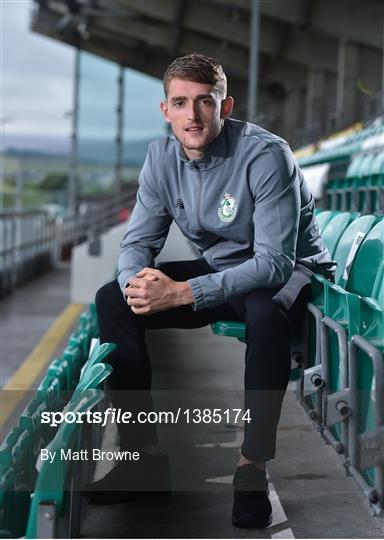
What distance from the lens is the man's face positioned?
254 centimetres

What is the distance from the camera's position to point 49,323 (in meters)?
7.50

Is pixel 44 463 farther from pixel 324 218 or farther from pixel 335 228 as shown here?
pixel 324 218

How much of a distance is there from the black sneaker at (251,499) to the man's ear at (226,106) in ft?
2.87

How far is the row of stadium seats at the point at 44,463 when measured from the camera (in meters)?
1.81

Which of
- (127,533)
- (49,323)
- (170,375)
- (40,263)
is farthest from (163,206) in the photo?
(40,263)

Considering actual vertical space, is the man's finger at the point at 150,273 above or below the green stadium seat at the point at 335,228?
below

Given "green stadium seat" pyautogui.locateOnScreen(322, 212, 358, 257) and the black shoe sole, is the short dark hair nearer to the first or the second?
"green stadium seat" pyautogui.locateOnScreen(322, 212, 358, 257)

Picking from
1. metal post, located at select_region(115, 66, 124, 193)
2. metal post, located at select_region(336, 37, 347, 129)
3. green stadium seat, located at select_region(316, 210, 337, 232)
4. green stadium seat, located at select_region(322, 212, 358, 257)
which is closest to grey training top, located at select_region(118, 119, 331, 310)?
green stadium seat, located at select_region(322, 212, 358, 257)

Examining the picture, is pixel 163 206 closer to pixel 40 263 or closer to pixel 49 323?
pixel 49 323

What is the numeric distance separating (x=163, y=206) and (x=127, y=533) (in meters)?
0.85

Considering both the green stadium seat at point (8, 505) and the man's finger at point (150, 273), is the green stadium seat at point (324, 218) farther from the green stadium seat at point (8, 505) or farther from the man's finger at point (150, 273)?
the green stadium seat at point (8, 505)

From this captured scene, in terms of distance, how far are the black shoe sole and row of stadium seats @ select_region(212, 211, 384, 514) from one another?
0.25 m

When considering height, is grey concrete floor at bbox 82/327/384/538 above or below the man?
below

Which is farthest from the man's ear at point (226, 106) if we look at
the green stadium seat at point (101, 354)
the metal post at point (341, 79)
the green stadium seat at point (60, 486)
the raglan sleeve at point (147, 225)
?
the metal post at point (341, 79)
